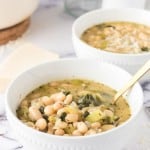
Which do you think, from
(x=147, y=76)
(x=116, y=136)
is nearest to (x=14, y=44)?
(x=147, y=76)

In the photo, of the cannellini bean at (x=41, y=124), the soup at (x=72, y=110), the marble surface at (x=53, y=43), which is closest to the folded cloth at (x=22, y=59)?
the marble surface at (x=53, y=43)

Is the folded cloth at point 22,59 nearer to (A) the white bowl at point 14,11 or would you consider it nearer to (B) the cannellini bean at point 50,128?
(A) the white bowl at point 14,11

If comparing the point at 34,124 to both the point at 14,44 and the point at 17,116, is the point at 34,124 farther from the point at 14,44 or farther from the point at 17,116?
the point at 14,44

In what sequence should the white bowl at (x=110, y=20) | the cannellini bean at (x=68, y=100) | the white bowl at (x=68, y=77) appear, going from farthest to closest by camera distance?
the white bowl at (x=110, y=20)
the cannellini bean at (x=68, y=100)
the white bowl at (x=68, y=77)

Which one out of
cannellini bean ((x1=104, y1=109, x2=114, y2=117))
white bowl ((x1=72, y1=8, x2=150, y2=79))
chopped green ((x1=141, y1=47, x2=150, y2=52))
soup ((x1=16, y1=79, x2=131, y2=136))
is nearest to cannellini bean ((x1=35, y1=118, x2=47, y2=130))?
soup ((x1=16, y1=79, x2=131, y2=136))

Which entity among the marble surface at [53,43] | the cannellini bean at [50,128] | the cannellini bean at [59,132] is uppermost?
the cannellini bean at [59,132]

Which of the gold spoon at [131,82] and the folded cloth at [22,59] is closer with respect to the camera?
the gold spoon at [131,82]

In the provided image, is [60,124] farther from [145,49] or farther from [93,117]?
[145,49]
